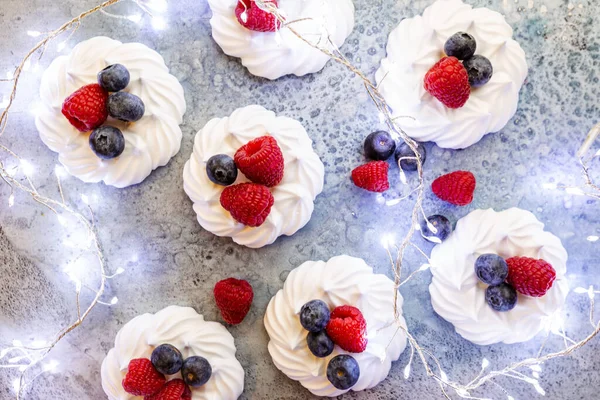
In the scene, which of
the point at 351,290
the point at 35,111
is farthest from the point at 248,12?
the point at 351,290

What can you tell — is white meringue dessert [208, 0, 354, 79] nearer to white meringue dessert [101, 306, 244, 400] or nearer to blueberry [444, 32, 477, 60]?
blueberry [444, 32, 477, 60]

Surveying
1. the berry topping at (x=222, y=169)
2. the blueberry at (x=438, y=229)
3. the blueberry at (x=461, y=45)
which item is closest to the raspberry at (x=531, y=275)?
the blueberry at (x=438, y=229)

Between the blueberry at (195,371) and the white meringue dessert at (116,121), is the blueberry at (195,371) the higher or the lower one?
the lower one

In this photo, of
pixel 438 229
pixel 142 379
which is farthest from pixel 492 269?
pixel 142 379

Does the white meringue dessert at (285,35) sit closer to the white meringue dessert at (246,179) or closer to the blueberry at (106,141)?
the white meringue dessert at (246,179)

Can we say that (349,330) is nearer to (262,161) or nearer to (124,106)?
(262,161)

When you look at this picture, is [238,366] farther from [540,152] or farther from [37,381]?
[540,152]
